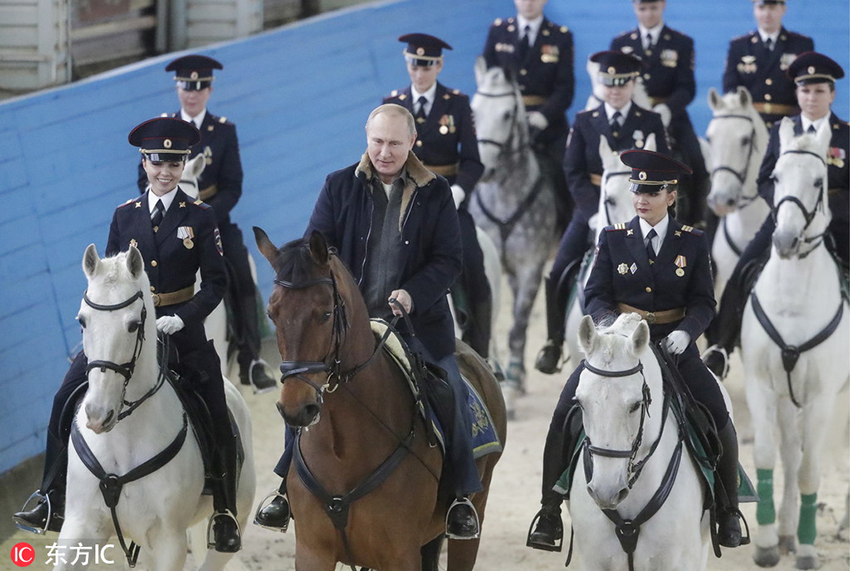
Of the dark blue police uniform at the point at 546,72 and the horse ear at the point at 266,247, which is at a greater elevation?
the horse ear at the point at 266,247

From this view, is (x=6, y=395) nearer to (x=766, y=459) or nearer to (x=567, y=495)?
(x=567, y=495)

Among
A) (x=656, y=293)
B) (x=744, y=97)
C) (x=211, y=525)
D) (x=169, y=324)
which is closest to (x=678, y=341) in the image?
(x=656, y=293)

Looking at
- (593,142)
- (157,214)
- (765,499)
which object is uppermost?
(157,214)

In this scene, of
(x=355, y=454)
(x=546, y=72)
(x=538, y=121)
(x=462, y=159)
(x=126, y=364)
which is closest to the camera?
(x=355, y=454)

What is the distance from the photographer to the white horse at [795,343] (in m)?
7.33

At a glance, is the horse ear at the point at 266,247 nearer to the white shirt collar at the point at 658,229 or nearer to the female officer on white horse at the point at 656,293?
the female officer on white horse at the point at 656,293

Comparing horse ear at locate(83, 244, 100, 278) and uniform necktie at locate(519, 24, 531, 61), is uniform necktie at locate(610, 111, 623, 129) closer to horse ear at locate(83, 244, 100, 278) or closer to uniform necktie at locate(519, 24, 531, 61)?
uniform necktie at locate(519, 24, 531, 61)

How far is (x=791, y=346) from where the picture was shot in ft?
24.9

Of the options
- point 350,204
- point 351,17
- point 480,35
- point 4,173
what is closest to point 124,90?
point 4,173

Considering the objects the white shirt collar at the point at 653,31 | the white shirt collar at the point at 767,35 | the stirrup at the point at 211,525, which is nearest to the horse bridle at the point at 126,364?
the stirrup at the point at 211,525

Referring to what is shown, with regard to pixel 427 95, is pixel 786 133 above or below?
above

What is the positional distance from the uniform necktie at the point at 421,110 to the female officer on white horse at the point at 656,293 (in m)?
3.08

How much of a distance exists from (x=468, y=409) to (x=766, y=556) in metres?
3.05

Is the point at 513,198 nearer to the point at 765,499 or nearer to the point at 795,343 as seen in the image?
the point at 795,343
